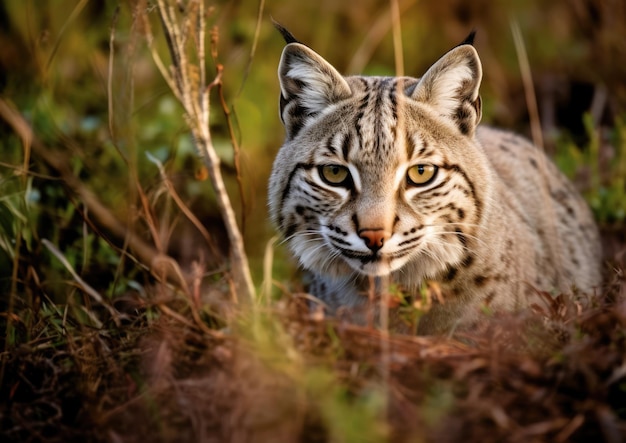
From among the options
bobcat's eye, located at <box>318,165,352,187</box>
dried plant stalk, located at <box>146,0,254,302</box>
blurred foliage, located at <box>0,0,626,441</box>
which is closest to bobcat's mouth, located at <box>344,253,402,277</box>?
blurred foliage, located at <box>0,0,626,441</box>

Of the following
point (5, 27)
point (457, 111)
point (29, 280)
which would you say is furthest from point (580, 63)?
point (29, 280)

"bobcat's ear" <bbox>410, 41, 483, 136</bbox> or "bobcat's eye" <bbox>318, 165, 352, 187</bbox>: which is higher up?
"bobcat's ear" <bbox>410, 41, 483, 136</bbox>

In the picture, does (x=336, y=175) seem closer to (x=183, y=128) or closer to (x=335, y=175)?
(x=335, y=175)

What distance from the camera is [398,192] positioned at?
414 centimetres

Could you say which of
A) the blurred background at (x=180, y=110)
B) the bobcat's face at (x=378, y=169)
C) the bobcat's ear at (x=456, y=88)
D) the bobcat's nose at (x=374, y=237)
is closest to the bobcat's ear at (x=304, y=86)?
the bobcat's face at (x=378, y=169)

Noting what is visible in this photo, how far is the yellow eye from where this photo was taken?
425cm

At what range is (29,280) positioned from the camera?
175 inches

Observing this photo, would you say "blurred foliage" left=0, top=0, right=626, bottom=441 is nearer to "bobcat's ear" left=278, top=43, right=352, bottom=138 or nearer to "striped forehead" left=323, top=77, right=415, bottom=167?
"bobcat's ear" left=278, top=43, right=352, bottom=138

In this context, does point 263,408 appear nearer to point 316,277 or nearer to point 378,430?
point 378,430

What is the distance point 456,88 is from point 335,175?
0.84 meters

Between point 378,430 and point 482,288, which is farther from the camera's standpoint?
point 482,288

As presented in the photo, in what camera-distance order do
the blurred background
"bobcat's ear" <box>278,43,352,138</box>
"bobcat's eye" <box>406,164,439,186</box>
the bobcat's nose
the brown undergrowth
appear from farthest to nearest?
the blurred background
"bobcat's ear" <box>278,43,352,138</box>
"bobcat's eye" <box>406,164,439,186</box>
the bobcat's nose
the brown undergrowth

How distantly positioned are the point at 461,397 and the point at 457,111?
189 cm

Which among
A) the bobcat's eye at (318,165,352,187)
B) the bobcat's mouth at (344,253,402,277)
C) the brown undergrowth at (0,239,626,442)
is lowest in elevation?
the brown undergrowth at (0,239,626,442)
